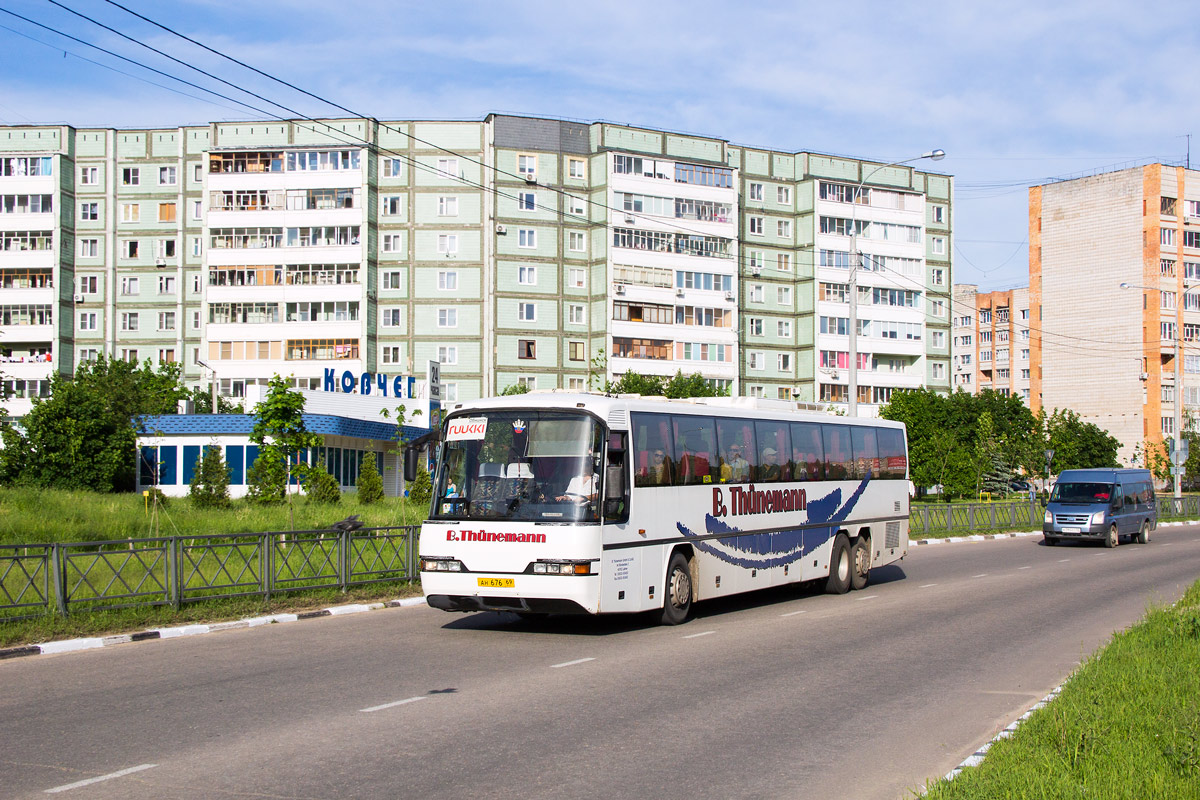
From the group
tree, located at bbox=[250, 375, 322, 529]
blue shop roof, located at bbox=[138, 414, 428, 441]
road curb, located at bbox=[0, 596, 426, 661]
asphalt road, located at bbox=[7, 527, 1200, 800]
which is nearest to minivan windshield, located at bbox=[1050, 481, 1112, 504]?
asphalt road, located at bbox=[7, 527, 1200, 800]

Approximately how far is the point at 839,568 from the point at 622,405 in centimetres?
744

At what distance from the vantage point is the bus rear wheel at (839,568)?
1988cm

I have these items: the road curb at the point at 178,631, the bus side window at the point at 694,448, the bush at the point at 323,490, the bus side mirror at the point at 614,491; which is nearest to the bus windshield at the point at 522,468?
the bus side mirror at the point at 614,491

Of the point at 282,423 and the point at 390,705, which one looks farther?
the point at 282,423

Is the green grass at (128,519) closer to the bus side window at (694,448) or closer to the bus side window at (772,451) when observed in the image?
the bus side window at (694,448)

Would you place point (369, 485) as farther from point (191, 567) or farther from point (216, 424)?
point (191, 567)

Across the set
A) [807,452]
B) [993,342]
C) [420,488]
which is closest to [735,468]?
[807,452]

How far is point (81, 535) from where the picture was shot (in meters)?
20.3

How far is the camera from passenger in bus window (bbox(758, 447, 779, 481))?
17750 mm

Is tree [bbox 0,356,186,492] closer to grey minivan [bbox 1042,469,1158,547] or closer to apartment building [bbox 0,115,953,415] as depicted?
apartment building [bbox 0,115,953,415]

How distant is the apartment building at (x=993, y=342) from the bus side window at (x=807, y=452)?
116 m

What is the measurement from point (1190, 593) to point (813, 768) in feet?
38.3

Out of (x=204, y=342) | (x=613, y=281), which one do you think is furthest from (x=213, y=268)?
(x=613, y=281)

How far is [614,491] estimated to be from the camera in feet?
45.1
